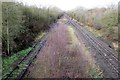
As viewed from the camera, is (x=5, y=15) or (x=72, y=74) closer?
(x=72, y=74)

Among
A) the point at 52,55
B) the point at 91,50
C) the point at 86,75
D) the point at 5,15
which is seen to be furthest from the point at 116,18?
the point at 86,75

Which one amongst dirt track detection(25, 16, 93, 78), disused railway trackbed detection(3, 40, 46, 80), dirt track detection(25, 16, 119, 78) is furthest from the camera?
dirt track detection(25, 16, 119, 78)

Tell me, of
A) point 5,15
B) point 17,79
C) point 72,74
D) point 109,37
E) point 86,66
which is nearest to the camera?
point 17,79

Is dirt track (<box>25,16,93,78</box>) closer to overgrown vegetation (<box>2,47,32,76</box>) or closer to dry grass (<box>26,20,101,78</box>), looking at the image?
dry grass (<box>26,20,101,78</box>)

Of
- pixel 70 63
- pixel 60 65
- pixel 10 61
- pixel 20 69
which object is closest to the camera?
pixel 20 69

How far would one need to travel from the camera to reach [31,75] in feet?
44.8

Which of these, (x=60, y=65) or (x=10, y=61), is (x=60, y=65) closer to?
(x=60, y=65)

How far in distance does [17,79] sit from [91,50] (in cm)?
1031

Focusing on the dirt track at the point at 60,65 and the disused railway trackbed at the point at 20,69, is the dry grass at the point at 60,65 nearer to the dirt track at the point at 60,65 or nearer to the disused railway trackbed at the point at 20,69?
the dirt track at the point at 60,65

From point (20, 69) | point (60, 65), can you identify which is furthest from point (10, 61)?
point (60, 65)

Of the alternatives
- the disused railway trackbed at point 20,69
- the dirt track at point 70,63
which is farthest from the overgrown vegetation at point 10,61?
the dirt track at point 70,63

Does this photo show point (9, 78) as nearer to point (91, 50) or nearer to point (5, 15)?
point (5, 15)

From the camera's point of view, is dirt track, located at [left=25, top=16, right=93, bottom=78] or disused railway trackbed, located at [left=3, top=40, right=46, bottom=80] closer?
disused railway trackbed, located at [left=3, top=40, right=46, bottom=80]

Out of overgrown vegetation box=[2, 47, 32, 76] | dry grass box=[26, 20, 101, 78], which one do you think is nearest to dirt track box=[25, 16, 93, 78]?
dry grass box=[26, 20, 101, 78]
